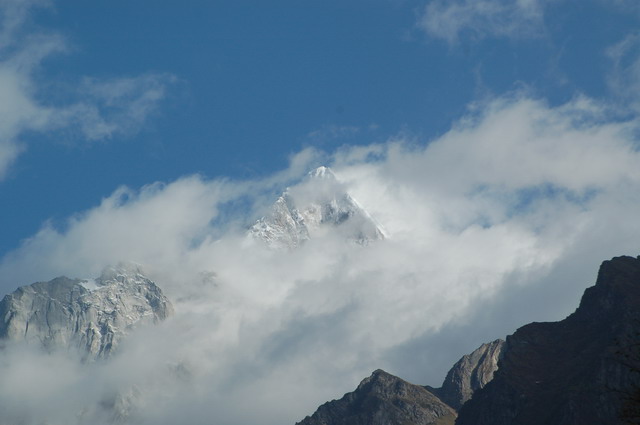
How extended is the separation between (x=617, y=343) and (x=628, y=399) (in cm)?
899

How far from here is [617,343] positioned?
285 ft

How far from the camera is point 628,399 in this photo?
7862 cm

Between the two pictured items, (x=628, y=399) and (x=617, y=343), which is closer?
(x=628, y=399)

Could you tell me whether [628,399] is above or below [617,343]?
below
